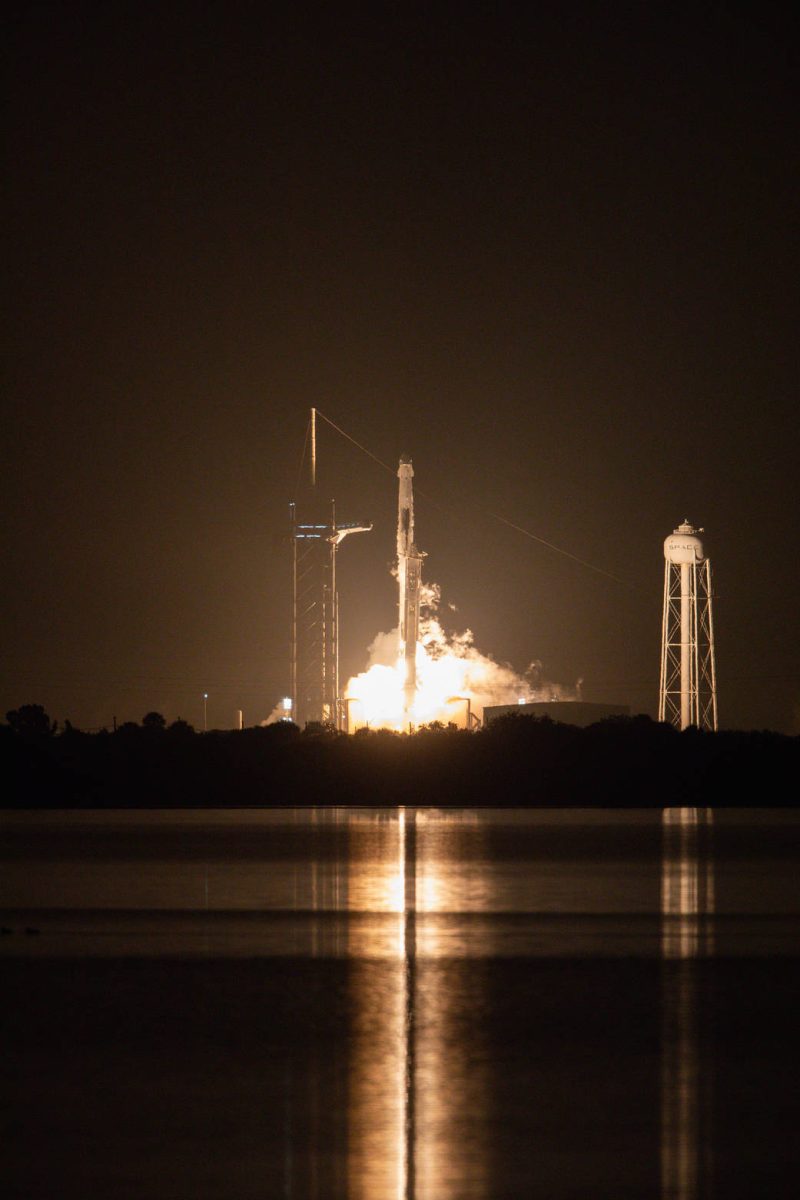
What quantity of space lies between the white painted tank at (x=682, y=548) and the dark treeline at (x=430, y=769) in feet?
36.4

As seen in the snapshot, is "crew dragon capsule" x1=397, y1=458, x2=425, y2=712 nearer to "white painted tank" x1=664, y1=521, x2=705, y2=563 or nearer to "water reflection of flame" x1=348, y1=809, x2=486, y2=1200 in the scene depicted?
"white painted tank" x1=664, y1=521, x2=705, y2=563

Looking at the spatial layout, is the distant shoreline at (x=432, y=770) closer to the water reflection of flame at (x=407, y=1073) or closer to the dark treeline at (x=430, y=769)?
the dark treeline at (x=430, y=769)

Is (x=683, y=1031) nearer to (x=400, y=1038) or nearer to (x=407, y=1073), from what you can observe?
(x=400, y=1038)

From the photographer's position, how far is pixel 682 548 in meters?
97.1

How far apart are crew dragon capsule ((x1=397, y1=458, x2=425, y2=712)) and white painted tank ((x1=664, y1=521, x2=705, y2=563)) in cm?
2426

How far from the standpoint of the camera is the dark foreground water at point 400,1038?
37.3 feet

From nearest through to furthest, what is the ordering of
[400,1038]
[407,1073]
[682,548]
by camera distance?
[407,1073] < [400,1038] < [682,548]

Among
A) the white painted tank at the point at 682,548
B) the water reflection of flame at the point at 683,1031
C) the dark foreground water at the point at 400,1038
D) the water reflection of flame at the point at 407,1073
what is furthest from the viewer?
the white painted tank at the point at 682,548

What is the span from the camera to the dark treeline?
103625mm

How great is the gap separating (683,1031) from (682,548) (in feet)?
266

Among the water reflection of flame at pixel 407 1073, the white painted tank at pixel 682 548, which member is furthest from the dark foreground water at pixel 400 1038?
the white painted tank at pixel 682 548

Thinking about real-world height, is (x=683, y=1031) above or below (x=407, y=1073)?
below

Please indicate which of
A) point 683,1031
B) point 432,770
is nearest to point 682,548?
point 432,770

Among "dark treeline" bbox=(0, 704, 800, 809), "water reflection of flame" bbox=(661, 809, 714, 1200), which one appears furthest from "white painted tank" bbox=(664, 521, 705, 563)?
"water reflection of flame" bbox=(661, 809, 714, 1200)
